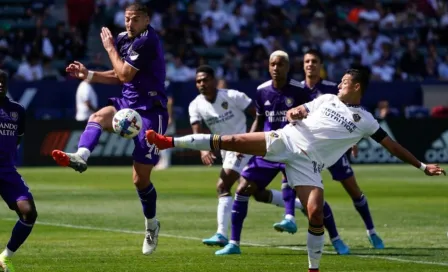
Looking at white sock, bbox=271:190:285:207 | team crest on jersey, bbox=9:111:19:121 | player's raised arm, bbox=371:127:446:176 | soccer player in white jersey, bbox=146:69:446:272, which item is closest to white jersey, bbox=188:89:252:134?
white sock, bbox=271:190:285:207

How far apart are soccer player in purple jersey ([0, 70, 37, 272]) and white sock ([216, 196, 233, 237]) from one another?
3.46 metres

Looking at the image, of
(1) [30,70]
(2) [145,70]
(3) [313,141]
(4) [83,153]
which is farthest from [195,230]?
(1) [30,70]

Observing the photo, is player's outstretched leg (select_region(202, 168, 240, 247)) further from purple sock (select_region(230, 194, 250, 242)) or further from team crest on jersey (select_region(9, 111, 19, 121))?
team crest on jersey (select_region(9, 111, 19, 121))

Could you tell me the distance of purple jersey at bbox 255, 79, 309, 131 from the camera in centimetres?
1410

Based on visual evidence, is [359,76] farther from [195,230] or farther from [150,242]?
[195,230]

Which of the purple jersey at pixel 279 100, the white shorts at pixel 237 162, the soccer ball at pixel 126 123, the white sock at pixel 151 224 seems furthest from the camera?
the white shorts at pixel 237 162

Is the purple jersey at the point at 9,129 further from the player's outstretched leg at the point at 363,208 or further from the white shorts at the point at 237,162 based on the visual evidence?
the player's outstretched leg at the point at 363,208

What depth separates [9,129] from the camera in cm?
1115

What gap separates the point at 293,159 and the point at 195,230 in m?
5.07

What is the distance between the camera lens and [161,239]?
14727 mm

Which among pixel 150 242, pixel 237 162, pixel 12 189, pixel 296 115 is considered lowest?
pixel 150 242

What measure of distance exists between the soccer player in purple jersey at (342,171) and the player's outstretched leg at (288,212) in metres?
0.76

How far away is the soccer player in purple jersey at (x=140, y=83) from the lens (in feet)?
40.3

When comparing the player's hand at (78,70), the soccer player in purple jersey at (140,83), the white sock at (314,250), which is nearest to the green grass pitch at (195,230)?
the white sock at (314,250)
